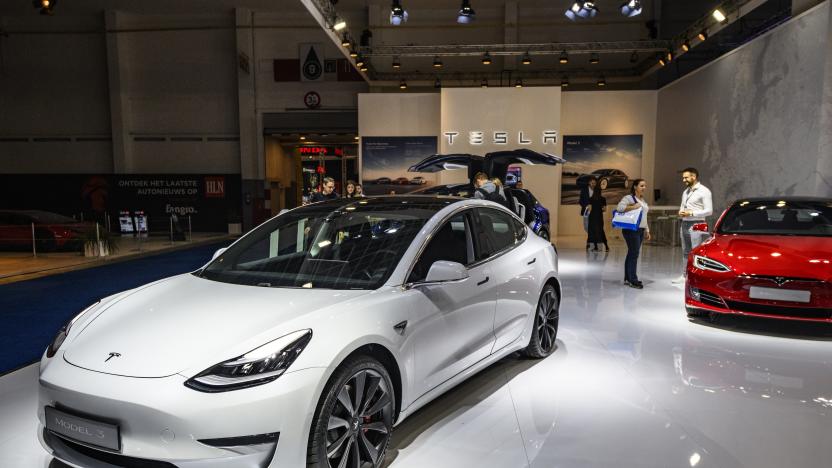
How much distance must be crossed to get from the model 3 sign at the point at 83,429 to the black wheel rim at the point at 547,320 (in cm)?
269

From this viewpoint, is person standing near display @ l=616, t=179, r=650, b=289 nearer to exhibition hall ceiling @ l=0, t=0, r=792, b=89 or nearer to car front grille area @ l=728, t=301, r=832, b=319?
car front grille area @ l=728, t=301, r=832, b=319

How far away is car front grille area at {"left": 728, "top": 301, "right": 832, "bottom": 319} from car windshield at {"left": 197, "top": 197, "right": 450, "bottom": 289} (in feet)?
10.1

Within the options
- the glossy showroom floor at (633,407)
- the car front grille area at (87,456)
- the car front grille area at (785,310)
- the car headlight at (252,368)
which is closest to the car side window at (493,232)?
the glossy showroom floor at (633,407)

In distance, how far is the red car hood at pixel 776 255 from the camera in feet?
13.4

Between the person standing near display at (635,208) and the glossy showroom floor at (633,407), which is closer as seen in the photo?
the glossy showroom floor at (633,407)

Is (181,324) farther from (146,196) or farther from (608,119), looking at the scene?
(146,196)

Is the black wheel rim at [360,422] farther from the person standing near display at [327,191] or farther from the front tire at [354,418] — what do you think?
the person standing near display at [327,191]

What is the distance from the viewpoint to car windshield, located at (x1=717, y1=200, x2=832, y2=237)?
477cm

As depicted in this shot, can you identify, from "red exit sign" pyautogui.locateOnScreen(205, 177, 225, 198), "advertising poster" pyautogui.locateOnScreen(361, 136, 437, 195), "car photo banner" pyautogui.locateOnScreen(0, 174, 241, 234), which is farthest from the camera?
"red exit sign" pyautogui.locateOnScreen(205, 177, 225, 198)

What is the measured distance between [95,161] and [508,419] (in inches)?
750

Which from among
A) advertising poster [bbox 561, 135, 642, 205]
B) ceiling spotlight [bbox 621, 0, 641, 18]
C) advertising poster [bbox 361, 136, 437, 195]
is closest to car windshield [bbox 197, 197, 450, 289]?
ceiling spotlight [bbox 621, 0, 641, 18]

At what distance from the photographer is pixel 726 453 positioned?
244 centimetres

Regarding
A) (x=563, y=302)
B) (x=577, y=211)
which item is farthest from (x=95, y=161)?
(x=563, y=302)

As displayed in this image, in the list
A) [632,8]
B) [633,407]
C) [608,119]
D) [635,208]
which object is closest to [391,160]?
[608,119]
